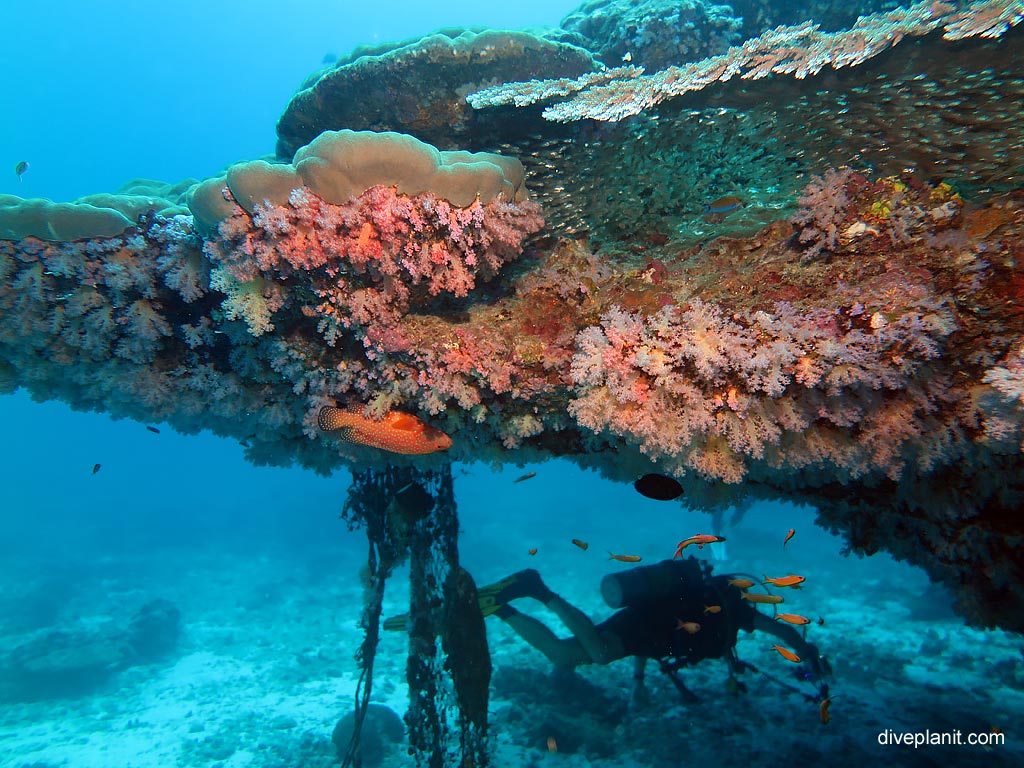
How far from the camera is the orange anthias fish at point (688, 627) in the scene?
6886mm

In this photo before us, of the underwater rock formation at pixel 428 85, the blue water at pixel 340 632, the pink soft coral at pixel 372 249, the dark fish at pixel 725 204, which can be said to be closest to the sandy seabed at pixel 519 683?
the blue water at pixel 340 632

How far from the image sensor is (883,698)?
8555 millimetres

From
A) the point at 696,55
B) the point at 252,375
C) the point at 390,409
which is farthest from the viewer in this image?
the point at 696,55

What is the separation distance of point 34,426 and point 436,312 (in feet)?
350

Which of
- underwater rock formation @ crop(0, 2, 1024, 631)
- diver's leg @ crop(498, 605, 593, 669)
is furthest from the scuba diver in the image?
underwater rock formation @ crop(0, 2, 1024, 631)

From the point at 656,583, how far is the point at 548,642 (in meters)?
2.75

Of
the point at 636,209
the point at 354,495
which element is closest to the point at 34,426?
the point at 354,495

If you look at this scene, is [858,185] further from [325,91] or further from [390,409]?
[325,91]

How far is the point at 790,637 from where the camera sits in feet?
26.9

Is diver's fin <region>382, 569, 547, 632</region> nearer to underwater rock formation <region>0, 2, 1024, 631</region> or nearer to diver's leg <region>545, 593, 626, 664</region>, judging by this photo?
diver's leg <region>545, 593, 626, 664</region>

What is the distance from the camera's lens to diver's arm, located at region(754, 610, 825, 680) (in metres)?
7.92

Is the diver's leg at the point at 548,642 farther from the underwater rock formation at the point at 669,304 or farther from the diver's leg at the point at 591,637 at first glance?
the underwater rock formation at the point at 669,304

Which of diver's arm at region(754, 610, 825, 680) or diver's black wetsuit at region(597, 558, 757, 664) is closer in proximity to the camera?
diver's black wetsuit at region(597, 558, 757, 664)

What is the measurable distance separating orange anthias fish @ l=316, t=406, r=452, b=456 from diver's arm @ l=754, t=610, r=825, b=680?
702 cm
